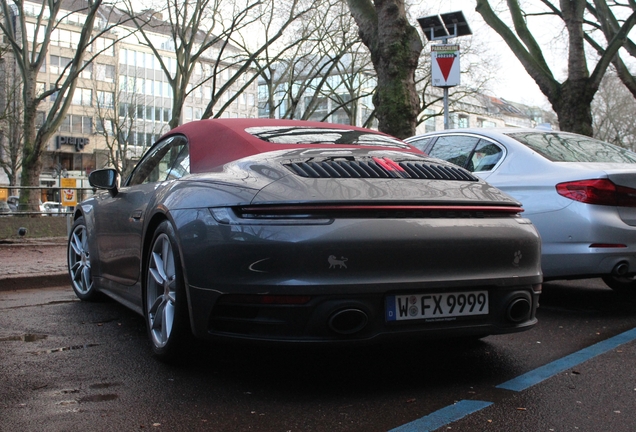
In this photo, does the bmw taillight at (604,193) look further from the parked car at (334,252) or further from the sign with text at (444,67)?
the sign with text at (444,67)

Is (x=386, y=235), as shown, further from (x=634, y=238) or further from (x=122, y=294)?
(x=634, y=238)

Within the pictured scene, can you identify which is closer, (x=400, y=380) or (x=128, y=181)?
(x=400, y=380)

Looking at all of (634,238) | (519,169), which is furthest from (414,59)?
(634,238)

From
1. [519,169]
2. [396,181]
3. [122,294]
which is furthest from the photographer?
[519,169]

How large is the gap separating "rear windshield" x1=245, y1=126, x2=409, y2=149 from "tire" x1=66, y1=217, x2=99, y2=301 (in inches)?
85.4

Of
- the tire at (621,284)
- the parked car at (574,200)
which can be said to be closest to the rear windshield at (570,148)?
the parked car at (574,200)

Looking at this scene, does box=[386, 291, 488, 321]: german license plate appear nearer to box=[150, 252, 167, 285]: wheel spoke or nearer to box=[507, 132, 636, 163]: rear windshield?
box=[150, 252, 167, 285]: wheel spoke

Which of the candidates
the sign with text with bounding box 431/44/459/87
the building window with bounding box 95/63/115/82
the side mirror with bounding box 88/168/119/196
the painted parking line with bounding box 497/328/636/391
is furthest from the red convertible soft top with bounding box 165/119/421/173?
the building window with bounding box 95/63/115/82

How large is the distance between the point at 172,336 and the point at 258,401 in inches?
26.5

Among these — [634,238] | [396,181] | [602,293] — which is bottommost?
[602,293]

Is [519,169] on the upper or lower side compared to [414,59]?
lower

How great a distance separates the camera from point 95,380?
357cm

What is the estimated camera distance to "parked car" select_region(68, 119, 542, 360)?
10.3 ft

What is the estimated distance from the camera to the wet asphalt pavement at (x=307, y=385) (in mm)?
2920
